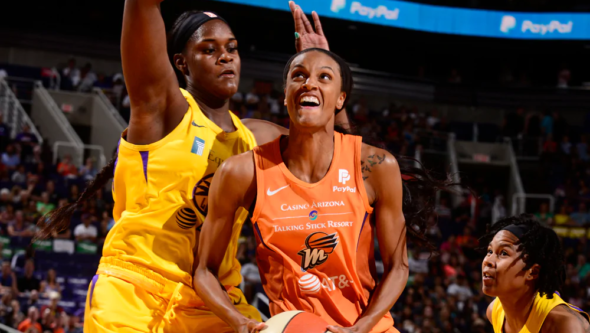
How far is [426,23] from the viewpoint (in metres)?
18.3

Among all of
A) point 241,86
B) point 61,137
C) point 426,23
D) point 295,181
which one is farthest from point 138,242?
point 426,23

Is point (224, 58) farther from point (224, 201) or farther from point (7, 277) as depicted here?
point (7, 277)

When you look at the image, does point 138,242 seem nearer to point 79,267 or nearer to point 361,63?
point 79,267

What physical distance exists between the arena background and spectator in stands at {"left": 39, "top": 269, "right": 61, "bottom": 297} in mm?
17

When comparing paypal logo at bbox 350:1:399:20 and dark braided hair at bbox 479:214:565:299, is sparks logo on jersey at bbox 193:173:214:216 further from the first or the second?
paypal logo at bbox 350:1:399:20

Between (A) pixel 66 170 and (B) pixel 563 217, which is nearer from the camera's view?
(A) pixel 66 170

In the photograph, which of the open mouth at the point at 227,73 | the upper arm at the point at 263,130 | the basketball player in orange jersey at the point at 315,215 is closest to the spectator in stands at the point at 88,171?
the upper arm at the point at 263,130

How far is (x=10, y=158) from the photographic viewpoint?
1133 centimetres

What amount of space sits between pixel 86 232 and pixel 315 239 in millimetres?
7449

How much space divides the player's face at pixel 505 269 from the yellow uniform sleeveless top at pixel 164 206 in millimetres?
1602

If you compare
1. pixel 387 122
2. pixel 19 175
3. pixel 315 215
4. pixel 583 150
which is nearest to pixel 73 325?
pixel 19 175

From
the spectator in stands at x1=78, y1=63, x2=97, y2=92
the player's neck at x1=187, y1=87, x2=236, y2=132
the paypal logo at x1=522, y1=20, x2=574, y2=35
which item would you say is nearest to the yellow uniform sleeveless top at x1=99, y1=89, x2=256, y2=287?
the player's neck at x1=187, y1=87, x2=236, y2=132

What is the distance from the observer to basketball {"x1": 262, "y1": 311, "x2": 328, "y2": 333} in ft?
8.07

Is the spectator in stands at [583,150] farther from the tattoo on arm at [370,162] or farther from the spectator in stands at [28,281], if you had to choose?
the tattoo on arm at [370,162]
